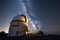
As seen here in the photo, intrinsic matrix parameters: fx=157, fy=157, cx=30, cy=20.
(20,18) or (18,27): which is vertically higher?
(20,18)

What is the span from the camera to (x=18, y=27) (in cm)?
4638

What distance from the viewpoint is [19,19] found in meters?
47.8

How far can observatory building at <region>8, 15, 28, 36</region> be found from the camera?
152 ft

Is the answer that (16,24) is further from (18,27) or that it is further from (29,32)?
(29,32)

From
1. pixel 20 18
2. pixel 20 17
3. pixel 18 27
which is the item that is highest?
pixel 20 17

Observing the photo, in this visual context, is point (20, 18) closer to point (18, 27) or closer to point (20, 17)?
point (20, 17)

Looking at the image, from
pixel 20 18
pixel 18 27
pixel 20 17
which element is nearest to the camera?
pixel 18 27

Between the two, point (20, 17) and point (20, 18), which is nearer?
point (20, 18)

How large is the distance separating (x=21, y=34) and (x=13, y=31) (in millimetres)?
2520

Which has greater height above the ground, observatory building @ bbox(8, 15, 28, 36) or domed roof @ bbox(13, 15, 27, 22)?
domed roof @ bbox(13, 15, 27, 22)

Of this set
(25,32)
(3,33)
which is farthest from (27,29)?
Answer: (3,33)

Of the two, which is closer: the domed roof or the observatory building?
the observatory building

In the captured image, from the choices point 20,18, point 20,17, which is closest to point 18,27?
point 20,18

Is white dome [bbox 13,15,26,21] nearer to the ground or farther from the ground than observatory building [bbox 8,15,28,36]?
farther from the ground
